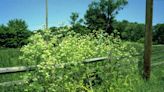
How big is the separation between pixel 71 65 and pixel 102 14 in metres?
88.1

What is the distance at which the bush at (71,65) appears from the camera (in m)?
7.56

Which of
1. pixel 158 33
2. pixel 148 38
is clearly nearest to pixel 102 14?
pixel 158 33

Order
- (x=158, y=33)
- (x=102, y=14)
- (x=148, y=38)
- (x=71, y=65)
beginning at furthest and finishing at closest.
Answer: (x=158, y=33)
(x=102, y=14)
(x=148, y=38)
(x=71, y=65)

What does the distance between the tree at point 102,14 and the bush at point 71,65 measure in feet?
272

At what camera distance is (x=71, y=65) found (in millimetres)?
8117

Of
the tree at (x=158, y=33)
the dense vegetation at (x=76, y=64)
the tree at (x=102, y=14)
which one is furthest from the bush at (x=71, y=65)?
the tree at (x=158, y=33)

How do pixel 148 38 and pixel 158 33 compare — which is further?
pixel 158 33

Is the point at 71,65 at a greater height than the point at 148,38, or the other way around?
the point at 148,38

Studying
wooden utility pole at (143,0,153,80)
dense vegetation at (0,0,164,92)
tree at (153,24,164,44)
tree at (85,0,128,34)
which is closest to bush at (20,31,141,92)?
dense vegetation at (0,0,164,92)

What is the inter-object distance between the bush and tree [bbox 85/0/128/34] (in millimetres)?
82785

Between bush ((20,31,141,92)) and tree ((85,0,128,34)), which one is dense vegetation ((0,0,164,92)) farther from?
tree ((85,0,128,34))

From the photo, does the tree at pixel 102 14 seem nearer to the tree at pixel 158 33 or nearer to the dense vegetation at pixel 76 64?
the tree at pixel 158 33

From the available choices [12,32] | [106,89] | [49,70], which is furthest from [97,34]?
[12,32]

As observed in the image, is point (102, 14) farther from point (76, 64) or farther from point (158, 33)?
point (76, 64)
